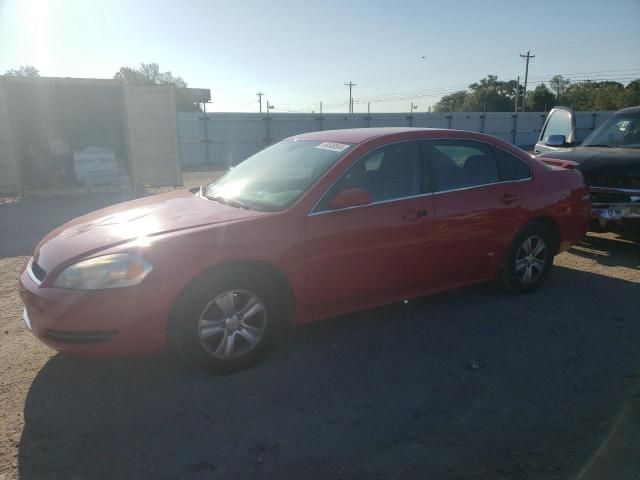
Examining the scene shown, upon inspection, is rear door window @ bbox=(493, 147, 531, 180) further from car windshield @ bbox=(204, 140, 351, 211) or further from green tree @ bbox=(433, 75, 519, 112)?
green tree @ bbox=(433, 75, 519, 112)

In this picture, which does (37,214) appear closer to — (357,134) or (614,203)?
(357,134)

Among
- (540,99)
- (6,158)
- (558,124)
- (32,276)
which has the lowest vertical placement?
(32,276)

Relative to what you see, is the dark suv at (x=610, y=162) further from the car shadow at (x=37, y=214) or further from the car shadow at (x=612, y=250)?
the car shadow at (x=37, y=214)

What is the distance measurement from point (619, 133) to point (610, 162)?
54.9 inches

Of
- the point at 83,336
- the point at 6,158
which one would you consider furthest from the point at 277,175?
the point at 6,158

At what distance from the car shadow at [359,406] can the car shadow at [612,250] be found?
2110 millimetres

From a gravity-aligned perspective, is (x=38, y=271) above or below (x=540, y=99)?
below

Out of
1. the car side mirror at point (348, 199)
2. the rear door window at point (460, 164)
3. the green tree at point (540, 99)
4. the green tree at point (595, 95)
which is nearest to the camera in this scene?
the car side mirror at point (348, 199)

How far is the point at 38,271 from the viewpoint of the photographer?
338 cm

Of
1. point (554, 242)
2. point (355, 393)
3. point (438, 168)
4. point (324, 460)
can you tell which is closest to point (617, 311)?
point (554, 242)

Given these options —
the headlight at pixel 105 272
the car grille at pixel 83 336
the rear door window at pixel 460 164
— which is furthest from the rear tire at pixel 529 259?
the car grille at pixel 83 336

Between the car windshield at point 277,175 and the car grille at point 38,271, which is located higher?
the car windshield at point 277,175

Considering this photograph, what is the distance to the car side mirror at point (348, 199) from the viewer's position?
3615mm

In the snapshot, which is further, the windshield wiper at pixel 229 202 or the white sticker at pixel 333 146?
the white sticker at pixel 333 146
